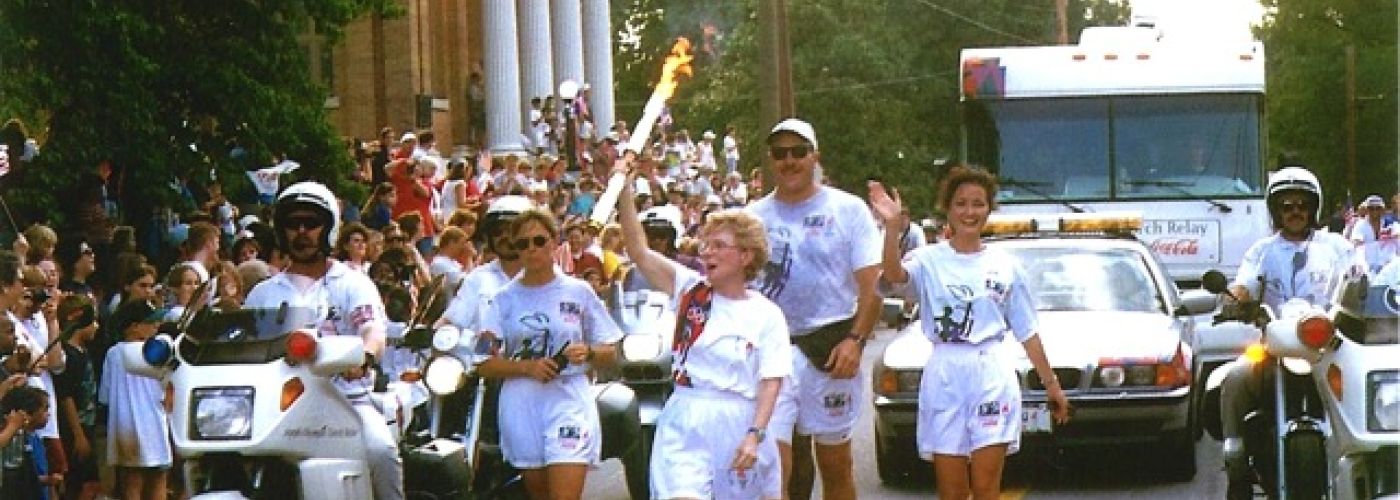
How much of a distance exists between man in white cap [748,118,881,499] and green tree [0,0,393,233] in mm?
6744

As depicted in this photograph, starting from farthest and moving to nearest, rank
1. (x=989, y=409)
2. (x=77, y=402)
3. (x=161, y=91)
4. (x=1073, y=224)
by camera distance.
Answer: (x=1073, y=224) → (x=161, y=91) → (x=77, y=402) → (x=989, y=409)

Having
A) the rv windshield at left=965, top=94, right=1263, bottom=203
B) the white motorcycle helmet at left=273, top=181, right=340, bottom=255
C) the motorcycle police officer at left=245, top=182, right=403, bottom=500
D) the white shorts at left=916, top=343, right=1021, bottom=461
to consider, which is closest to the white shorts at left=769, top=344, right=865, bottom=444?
the white shorts at left=916, top=343, right=1021, bottom=461

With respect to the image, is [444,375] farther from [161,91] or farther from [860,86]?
[860,86]

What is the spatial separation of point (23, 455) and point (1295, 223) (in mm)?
5826

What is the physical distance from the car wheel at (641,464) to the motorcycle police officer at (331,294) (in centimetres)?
279

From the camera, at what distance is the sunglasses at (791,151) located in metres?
10.5

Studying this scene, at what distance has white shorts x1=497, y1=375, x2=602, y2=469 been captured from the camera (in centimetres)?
1009

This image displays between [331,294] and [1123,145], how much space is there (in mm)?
13749

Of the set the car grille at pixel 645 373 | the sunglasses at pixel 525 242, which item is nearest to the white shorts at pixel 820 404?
the sunglasses at pixel 525 242

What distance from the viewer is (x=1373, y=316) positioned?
9.32m

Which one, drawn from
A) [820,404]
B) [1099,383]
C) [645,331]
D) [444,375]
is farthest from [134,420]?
[1099,383]

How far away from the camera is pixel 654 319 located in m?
14.1

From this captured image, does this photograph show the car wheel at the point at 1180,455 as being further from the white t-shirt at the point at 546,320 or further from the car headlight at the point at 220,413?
the car headlight at the point at 220,413

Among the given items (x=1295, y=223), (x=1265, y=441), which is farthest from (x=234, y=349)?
(x=1295, y=223)
